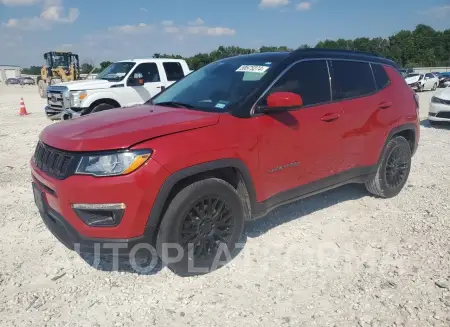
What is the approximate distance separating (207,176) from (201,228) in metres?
0.41

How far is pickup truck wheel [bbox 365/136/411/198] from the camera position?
4406 mm

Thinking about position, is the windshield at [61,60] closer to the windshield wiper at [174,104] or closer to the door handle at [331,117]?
the windshield wiper at [174,104]

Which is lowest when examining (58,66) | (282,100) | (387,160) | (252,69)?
(387,160)

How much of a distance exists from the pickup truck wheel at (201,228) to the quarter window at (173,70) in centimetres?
805

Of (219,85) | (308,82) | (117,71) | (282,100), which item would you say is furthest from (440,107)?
(117,71)

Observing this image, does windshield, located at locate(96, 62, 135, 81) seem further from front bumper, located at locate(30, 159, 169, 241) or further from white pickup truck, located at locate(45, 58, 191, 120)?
front bumper, located at locate(30, 159, 169, 241)

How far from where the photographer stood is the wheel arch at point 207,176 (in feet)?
8.47

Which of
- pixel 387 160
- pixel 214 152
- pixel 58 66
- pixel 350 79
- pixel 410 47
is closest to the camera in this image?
pixel 214 152

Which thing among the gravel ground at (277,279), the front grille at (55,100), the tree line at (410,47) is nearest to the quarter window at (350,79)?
the gravel ground at (277,279)

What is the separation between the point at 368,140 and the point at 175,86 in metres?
2.22

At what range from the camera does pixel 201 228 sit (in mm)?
2902

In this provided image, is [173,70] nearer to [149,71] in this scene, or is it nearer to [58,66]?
[149,71]

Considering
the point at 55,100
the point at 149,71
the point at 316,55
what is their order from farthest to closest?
1. the point at 149,71
2. the point at 55,100
3. the point at 316,55

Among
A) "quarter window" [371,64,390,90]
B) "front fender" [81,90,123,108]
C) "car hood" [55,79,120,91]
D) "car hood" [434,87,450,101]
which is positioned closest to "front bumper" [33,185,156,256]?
"quarter window" [371,64,390,90]
